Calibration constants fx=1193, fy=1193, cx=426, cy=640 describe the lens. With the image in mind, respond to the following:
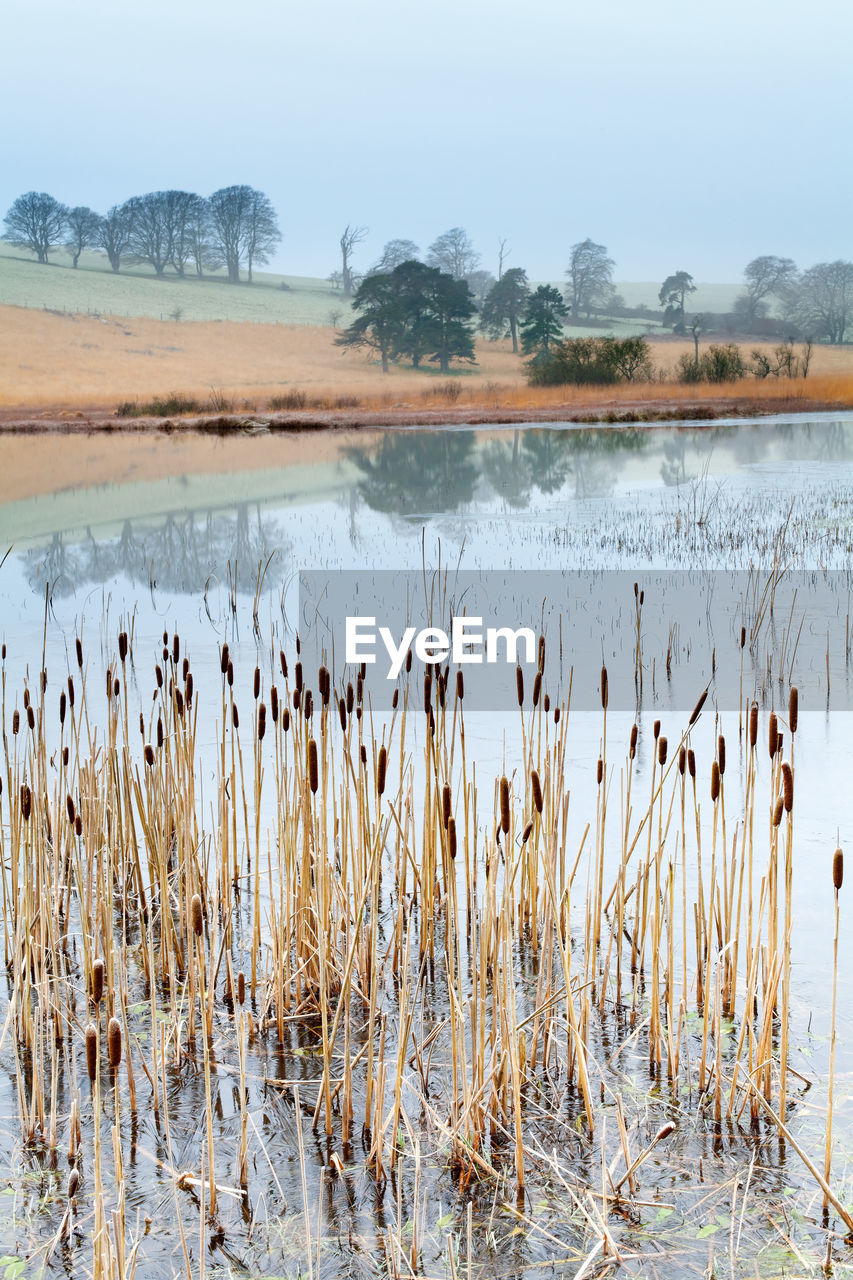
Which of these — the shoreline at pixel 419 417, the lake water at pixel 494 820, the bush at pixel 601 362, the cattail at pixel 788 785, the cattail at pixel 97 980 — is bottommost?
the lake water at pixel 494 820

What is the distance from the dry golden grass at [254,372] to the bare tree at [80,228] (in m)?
15.4

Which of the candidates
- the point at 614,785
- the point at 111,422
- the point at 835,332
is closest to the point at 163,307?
the point at 111,422

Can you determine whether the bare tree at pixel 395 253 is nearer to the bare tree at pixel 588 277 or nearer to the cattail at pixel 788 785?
the bare tree at pixel 588 277

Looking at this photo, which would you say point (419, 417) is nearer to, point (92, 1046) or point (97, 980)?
point (97, 980)

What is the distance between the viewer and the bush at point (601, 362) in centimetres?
4288

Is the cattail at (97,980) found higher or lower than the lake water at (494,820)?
higher

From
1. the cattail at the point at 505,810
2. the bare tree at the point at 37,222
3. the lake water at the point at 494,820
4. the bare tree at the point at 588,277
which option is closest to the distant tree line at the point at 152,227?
the bare tree at the point at 37,222

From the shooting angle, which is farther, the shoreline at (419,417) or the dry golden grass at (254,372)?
the dry golden grass at (254,372)

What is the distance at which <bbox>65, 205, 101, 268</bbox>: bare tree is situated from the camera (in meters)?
70.7

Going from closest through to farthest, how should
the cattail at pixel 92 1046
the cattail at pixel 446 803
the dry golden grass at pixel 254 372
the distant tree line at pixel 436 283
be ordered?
the cattail at pixel 92 1046, the cattail at pixel 446 803, the dry golden grass at pixel 254 372, the distant tree line at pixel 436 283

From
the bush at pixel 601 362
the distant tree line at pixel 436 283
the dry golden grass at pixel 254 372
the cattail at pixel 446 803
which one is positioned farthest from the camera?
the distant tree line at pixel 436 283

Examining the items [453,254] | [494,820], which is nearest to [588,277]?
[453,254]

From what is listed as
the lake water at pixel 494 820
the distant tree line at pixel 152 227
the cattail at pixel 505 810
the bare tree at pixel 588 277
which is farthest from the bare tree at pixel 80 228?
the cattail at pixel 505 810

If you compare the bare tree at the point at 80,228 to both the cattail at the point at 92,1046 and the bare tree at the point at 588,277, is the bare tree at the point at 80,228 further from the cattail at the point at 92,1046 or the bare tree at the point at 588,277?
the cattail at the point at 92,1046
